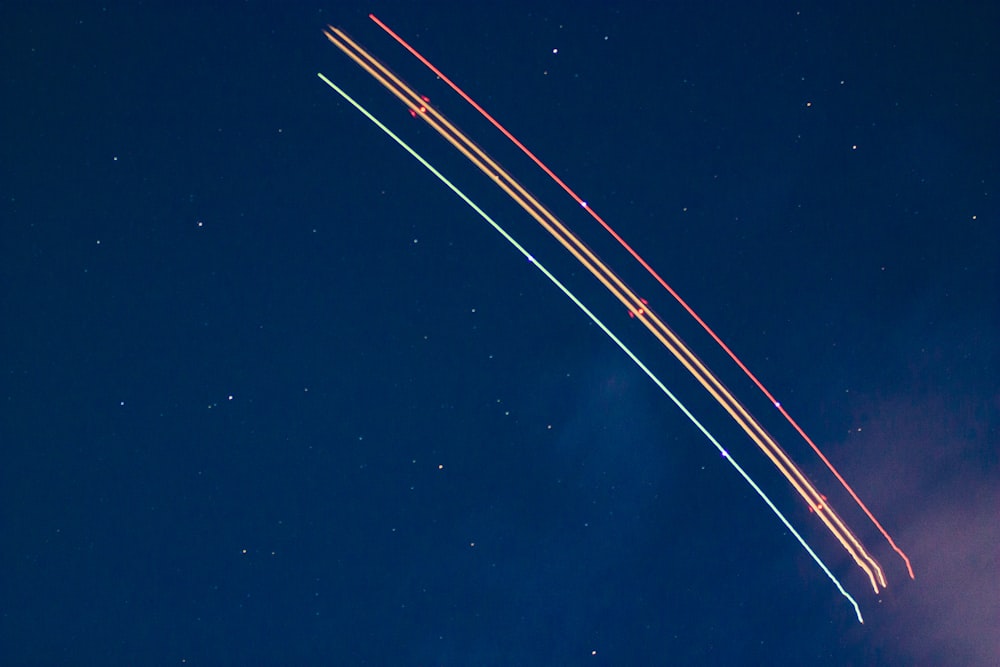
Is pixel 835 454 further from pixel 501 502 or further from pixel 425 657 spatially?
pixel 425 657

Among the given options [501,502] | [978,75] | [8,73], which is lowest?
[501,502]

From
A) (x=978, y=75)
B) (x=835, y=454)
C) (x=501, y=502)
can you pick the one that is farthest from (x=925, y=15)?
(x=501, y=502)

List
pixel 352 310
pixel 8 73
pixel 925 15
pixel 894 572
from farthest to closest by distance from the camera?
1. pixel 894 572
2. pixel 925 15
3. pixel 352 310
4. pixel 8 73
